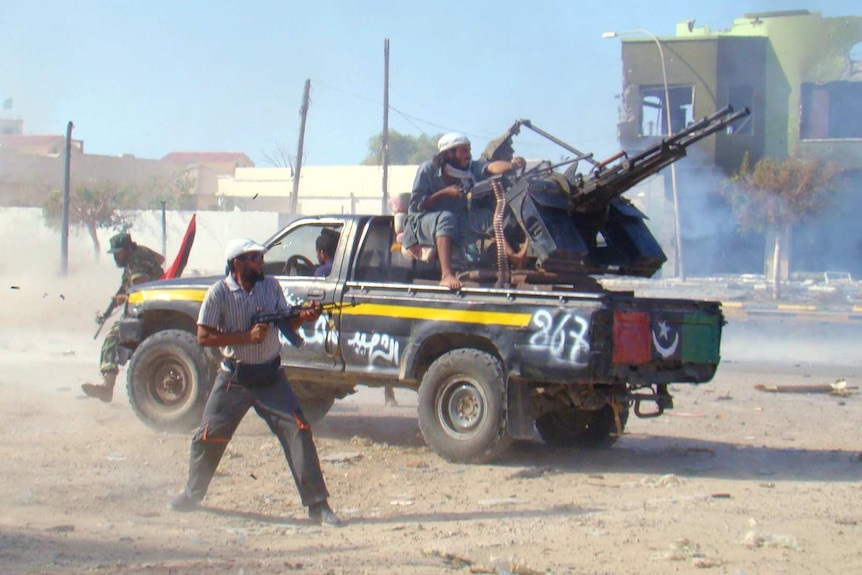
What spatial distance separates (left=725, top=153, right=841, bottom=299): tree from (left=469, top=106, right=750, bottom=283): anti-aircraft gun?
80.2 ft

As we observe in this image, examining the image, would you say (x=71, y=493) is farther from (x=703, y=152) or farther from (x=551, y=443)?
(x=703, y=152)

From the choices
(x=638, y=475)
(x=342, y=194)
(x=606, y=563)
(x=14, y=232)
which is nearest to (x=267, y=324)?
(x=606, y=563)

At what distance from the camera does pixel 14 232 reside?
134 feet

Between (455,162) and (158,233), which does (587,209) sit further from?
(158,233)

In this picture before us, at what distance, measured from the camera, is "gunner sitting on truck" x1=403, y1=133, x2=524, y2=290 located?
8.23 meters

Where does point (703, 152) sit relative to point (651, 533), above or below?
above

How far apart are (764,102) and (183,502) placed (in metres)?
36.5

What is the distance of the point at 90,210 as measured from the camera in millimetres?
40406

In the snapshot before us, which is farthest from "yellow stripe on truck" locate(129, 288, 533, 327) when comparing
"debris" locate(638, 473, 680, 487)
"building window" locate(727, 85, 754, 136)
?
"building window" locate(727, 85, 754, 136)

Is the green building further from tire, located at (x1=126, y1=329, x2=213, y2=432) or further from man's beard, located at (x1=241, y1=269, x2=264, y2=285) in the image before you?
man's beard, located at (x1=241, y1=269, x2=264, y2=285)

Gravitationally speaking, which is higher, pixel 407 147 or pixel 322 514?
pixel 407 147

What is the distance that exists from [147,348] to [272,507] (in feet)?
10.4

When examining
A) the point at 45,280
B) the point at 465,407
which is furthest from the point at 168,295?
the point at 45,280

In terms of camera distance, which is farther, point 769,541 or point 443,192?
point 443,192
